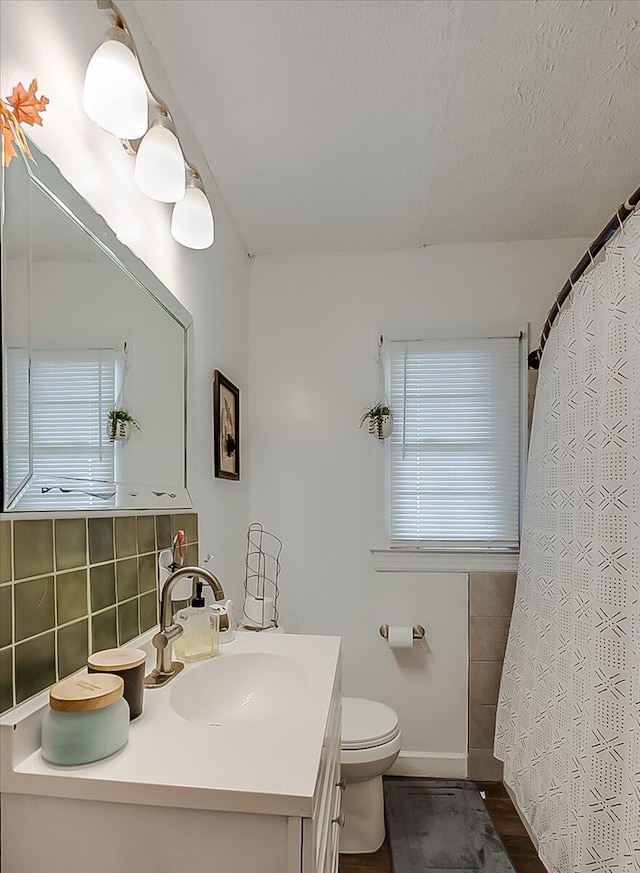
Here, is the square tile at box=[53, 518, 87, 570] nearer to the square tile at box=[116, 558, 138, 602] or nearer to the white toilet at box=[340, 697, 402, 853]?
the square tile at box=[116, 558, 138, 602]

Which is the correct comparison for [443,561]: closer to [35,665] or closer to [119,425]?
[119,425]

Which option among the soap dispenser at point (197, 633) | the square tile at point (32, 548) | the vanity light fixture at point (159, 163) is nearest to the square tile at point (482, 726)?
the soap dispenser at point (197, 633)

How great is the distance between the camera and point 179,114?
5.59 feet

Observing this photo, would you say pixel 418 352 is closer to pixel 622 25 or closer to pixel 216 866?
pixel 622 25

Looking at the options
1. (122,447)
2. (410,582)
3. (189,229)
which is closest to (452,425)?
(410,582)

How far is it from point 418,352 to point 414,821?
190 centimetres

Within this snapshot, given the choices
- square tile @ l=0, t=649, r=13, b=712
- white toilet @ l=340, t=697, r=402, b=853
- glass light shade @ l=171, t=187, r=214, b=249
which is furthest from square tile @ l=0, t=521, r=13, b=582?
white toilet @ l=340, t=697, r=402, b=853

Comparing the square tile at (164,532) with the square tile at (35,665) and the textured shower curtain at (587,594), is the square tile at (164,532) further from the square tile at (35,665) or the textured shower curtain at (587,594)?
the textured shower curtain at (587,594)

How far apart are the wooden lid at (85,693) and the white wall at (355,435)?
5.71 ft

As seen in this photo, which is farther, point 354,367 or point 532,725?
point 354,367

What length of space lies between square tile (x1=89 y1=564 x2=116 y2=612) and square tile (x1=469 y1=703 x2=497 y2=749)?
1916 millimetres

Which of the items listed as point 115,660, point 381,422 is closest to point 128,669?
point 115,660

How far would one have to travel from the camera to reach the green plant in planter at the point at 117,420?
1200mm

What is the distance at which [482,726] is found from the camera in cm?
251
